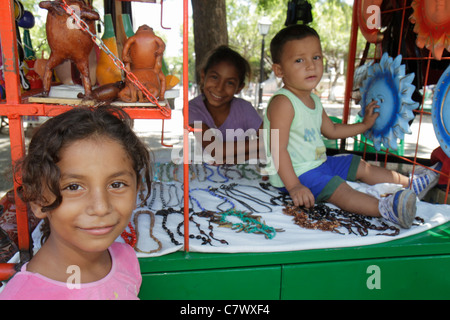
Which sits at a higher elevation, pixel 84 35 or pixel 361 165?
pixel 84 35

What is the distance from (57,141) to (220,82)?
181 centimetres

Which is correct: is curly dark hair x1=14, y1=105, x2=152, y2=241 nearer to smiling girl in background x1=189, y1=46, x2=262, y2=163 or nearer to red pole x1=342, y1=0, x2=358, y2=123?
smiling girl in background x1=189, y1=46, x2=262, y2=163

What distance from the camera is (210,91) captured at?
2693 millimetres

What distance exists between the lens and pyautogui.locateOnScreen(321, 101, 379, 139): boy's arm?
2258 millimetres

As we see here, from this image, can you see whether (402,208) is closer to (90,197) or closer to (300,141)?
(300,141)

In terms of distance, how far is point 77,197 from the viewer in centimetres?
96

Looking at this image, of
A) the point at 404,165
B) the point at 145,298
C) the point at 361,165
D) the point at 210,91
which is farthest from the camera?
the point at 404,165

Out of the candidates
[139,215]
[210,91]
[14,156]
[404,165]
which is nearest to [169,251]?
[139,215]

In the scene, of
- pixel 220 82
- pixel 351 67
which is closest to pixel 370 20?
pixel 351 67

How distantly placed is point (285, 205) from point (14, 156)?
50.3 inches

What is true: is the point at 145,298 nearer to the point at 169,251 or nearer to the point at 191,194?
the point at 169,251

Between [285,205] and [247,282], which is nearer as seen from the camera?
[247,282]

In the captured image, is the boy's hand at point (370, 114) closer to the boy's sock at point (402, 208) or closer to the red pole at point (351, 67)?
the red pole at point (351, 67)

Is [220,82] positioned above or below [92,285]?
above
